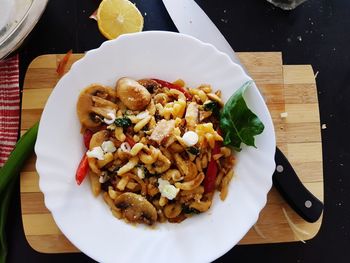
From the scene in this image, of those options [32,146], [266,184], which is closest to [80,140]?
[32,146]

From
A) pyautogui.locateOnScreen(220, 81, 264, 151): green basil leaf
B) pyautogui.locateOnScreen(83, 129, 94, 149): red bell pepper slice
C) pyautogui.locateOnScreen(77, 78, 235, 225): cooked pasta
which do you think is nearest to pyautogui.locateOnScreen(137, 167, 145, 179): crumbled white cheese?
pyautogui.locateOnScreen(77, 78, 235, 225): cooked pasta

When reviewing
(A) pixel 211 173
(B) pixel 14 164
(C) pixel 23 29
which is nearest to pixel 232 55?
(A) pixel 211 173

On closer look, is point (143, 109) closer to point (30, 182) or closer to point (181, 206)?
point (181, 206)

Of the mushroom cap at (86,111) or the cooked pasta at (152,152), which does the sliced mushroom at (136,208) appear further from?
the mushroom cap at (86,111)

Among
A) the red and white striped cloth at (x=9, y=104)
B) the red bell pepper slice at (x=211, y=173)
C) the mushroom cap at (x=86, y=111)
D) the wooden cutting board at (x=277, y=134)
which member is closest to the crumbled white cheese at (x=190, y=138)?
the red bell pepper slice at (x=211, y=173)

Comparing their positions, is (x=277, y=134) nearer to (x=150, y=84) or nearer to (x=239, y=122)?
(x=239, y=122)
